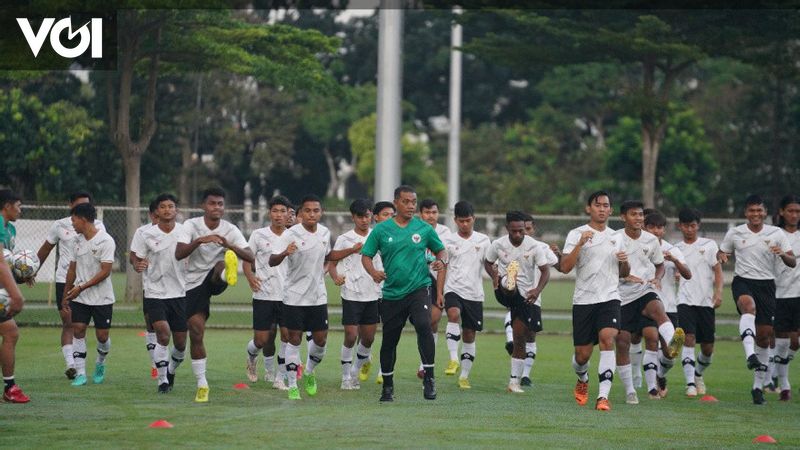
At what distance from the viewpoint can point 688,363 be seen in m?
15.6

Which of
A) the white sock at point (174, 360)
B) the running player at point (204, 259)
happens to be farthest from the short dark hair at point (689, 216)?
the white sock at point (174, 360)

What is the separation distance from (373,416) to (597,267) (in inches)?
114

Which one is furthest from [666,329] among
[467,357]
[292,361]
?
[292,361]

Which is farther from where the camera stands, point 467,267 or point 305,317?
point 467,267

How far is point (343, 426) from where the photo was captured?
38.7ft

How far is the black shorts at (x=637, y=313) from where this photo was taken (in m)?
14.7

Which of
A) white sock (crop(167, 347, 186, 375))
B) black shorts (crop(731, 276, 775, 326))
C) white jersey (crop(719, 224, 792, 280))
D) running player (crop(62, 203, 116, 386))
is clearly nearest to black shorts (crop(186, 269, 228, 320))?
white sock (crop(167, 347, 186, 375))

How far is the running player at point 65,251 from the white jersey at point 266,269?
1836 mm

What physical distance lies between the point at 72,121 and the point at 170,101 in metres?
8.75

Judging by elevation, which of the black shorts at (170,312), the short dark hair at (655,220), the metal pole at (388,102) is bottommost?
the black shorts at (170,312)

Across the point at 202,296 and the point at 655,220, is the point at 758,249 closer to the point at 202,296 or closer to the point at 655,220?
the point at 655,220

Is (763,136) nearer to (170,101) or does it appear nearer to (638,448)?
(170,101)

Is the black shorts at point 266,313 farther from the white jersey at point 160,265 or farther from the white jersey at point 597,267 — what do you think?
the white jersey at point 597,267

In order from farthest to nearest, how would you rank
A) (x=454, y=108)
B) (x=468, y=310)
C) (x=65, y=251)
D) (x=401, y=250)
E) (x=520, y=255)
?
(x=454, y=108), (x=65, y=251), (x=468, y=310), (x=520, y=255), (x=401, y=250)
